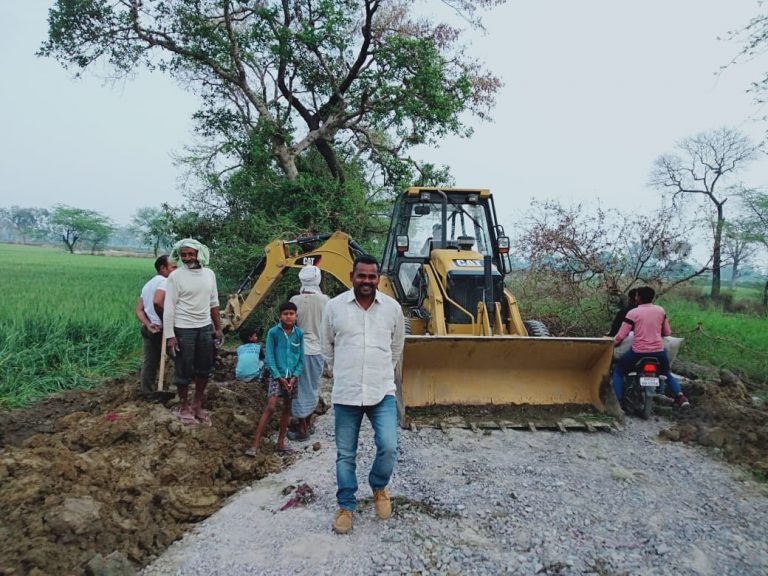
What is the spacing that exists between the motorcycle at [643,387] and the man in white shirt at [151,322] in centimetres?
496

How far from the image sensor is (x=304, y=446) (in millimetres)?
4961

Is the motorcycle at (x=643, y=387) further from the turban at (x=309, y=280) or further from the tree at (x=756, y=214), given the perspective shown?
the tree at (x=756, y=214)

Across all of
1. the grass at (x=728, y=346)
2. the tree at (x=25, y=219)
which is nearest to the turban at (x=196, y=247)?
the grass at (x=728, y=346)

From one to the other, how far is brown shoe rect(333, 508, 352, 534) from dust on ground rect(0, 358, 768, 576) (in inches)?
36.2

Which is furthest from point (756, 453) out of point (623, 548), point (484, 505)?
point (484, 505)

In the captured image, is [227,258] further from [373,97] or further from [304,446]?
[304,446]

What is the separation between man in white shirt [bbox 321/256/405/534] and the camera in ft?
11.0

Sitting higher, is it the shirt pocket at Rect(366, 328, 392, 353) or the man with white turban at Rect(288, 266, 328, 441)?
the shirt pocket at Rect(366, 328, 392, 353)

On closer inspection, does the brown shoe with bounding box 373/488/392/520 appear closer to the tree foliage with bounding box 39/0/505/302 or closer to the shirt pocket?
the shirt pocket

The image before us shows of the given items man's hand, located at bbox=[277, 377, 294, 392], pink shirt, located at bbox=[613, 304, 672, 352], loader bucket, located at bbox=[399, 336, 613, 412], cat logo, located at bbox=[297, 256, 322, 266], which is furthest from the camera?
cat logo, located at bbox=[297, 256, 322, 266]

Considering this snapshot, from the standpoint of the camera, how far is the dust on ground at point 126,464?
9.85 ft

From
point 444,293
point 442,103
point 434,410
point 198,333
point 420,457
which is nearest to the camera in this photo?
point 420,457

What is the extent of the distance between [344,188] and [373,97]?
2.21 metres

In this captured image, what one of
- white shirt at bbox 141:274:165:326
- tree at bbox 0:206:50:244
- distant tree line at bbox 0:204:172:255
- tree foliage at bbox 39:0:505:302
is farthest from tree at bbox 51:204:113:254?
white shirt at bbox 141:274:165:326
